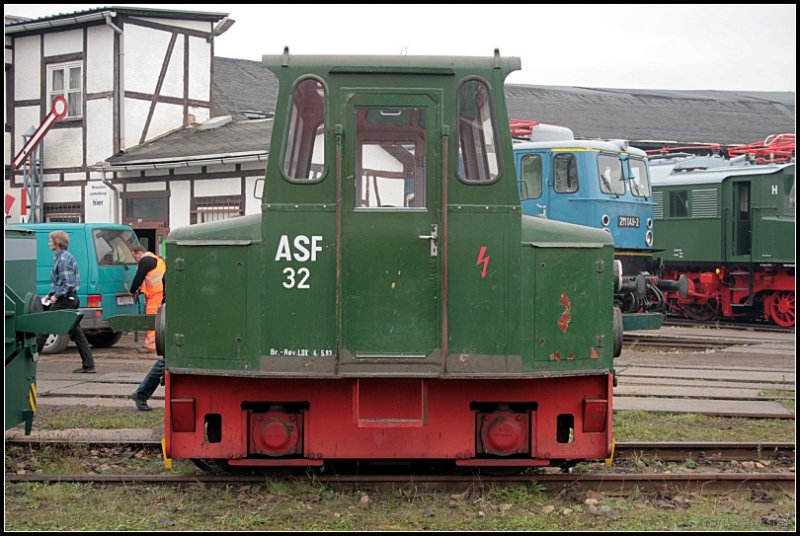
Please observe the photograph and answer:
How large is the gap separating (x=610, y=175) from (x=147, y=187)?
1182 cm

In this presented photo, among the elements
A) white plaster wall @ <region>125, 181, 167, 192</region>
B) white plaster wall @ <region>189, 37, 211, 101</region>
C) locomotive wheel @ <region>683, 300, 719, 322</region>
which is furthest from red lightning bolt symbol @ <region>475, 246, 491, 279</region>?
white plaster wall @ <region>189, 37, 211, 101</region>

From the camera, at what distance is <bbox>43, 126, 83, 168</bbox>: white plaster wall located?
2384 centimetres

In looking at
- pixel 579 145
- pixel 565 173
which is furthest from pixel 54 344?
pixel 579 145

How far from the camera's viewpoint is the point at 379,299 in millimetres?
6121

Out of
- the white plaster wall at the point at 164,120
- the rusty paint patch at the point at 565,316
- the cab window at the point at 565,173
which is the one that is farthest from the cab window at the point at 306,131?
the white plaster wall at the point at 164,120

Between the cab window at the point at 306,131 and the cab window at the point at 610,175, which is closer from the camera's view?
the cab window at the point at 306,131

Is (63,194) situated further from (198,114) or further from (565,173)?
(565,173)

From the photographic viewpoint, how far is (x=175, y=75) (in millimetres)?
24297

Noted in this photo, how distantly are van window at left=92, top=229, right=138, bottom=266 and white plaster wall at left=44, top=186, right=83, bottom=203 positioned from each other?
27.8 feet

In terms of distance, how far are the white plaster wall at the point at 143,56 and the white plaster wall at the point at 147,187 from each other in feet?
4.92

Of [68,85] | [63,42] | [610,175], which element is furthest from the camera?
[68,85]

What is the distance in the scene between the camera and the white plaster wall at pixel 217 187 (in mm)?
20859

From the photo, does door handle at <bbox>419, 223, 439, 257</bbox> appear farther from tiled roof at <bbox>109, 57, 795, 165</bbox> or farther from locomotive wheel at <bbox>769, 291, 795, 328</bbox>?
tiled roof at <bbox>109, 57, 795, 165</bbox>

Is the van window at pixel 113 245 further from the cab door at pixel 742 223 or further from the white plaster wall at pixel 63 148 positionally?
the cab door at pixel 742 223
